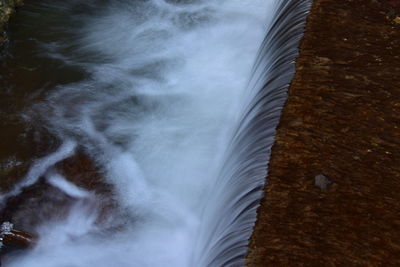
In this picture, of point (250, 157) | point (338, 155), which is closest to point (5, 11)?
point (250, 157)

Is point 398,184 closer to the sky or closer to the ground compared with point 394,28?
closer to the ground

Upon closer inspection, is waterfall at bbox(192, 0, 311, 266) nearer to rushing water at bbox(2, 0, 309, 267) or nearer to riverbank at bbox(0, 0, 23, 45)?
rushing water at bbox(2, 0, 309, 267)

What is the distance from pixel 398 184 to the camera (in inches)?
136

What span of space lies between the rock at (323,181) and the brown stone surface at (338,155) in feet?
0.10

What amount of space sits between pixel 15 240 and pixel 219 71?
128 inches

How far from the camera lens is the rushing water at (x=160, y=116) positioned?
14.1 feet

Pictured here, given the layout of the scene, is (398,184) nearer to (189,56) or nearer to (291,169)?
(291,169)

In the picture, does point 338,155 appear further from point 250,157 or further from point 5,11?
point 5,11

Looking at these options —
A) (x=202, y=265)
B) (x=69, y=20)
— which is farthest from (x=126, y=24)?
(x=202, y=265)

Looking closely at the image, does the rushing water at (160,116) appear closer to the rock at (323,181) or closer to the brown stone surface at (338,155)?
the brown stone surface at (338,155)

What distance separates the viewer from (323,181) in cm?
345

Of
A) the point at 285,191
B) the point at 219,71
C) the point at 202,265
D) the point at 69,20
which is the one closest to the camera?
the point at 285,191

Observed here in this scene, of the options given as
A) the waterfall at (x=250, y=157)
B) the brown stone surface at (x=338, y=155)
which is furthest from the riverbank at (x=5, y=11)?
the brown stone surface at (x=338, y=155)

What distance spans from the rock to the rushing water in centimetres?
40
